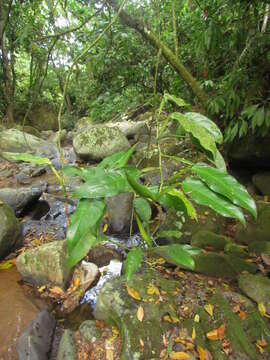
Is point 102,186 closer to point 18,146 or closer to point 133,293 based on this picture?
point 133,293

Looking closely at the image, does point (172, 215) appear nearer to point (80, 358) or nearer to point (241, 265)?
point (241, 265)

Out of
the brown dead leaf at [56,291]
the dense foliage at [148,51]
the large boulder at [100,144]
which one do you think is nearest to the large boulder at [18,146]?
the large boulder at [100,144]

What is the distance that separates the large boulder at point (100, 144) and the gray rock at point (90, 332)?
3.74 metres

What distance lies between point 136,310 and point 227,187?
3.84ft

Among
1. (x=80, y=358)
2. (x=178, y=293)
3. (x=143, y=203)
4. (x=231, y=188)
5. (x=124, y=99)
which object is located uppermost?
(x=124, y=99)

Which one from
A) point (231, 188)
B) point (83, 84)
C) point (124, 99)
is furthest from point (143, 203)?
point (83, 84)

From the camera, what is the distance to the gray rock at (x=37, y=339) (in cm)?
153

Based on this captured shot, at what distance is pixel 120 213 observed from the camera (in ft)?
10.00

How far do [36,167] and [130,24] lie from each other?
3.83m

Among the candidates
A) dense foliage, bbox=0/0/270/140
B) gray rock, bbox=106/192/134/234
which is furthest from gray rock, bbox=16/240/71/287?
dense foliage, bbox=0/0/270/140

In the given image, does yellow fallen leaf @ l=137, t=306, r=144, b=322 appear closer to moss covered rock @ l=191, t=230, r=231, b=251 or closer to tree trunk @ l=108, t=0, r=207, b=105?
moss covered rock @ l=191, t=230, r=231, b=251

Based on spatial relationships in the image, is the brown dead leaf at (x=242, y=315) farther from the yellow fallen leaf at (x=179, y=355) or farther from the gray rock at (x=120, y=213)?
the gray rock at (x=120, y=213)

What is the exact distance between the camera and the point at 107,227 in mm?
3137

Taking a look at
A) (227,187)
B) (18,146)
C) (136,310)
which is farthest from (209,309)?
(18,146)
